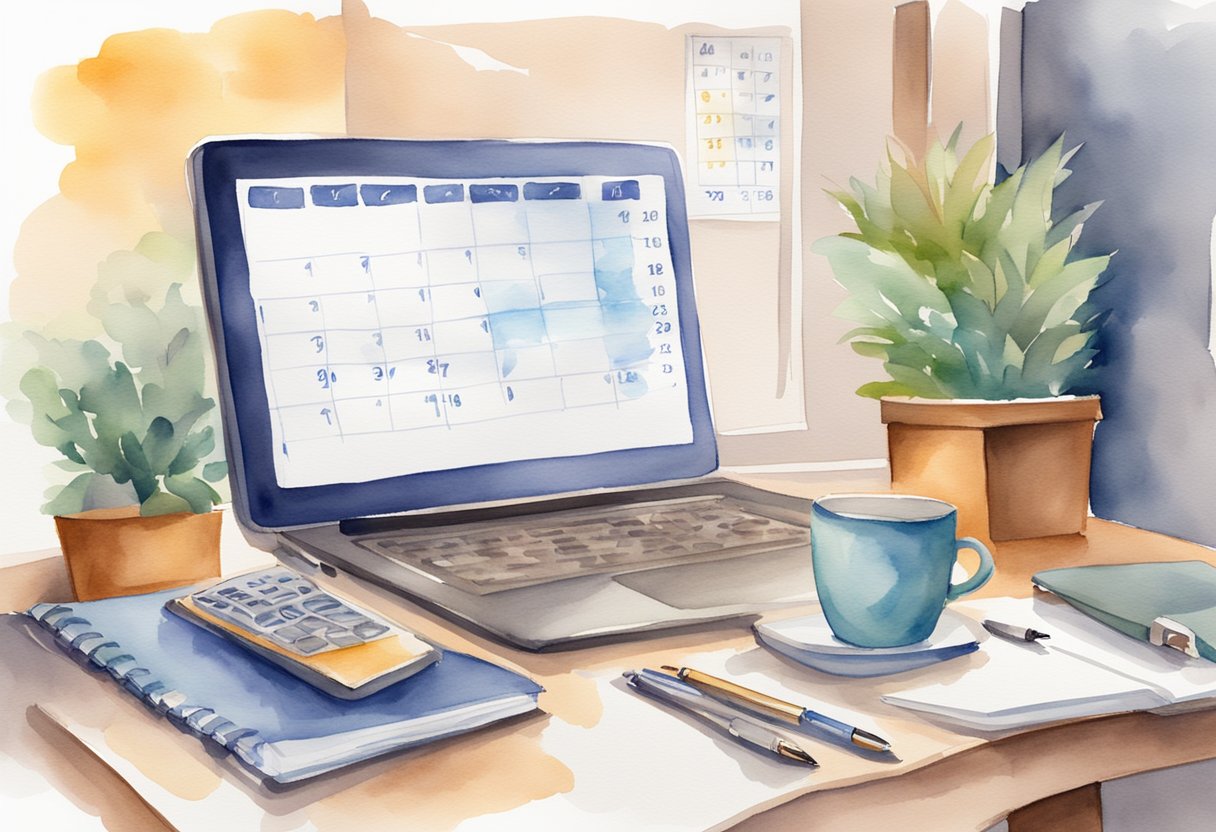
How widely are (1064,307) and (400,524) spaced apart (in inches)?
21.6

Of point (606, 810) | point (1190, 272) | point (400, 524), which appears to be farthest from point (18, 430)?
point (1190, 272)

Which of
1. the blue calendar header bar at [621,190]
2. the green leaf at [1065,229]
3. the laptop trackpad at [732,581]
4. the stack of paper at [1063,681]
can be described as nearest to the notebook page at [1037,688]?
the stack of paper at [1063,681]

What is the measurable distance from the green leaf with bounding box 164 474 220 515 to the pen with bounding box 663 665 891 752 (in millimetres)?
420

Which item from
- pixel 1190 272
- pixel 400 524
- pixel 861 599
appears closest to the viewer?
pixel 861 599

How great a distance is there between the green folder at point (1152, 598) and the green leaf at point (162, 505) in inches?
23.5

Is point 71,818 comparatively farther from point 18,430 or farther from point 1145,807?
point 1145,807

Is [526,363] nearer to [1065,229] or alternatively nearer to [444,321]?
[444,321]

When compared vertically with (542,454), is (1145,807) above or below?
below

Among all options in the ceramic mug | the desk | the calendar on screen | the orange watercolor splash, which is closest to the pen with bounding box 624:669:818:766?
the desk

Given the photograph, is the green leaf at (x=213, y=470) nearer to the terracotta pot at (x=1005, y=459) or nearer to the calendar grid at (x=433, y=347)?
the calendar grid at (x=433, y=347)

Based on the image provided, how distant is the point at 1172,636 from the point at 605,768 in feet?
1.06

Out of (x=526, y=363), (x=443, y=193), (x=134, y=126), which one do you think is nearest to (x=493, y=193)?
(x=443, y=193)

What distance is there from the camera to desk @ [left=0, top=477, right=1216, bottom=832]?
0.42 m

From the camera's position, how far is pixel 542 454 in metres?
0.89
